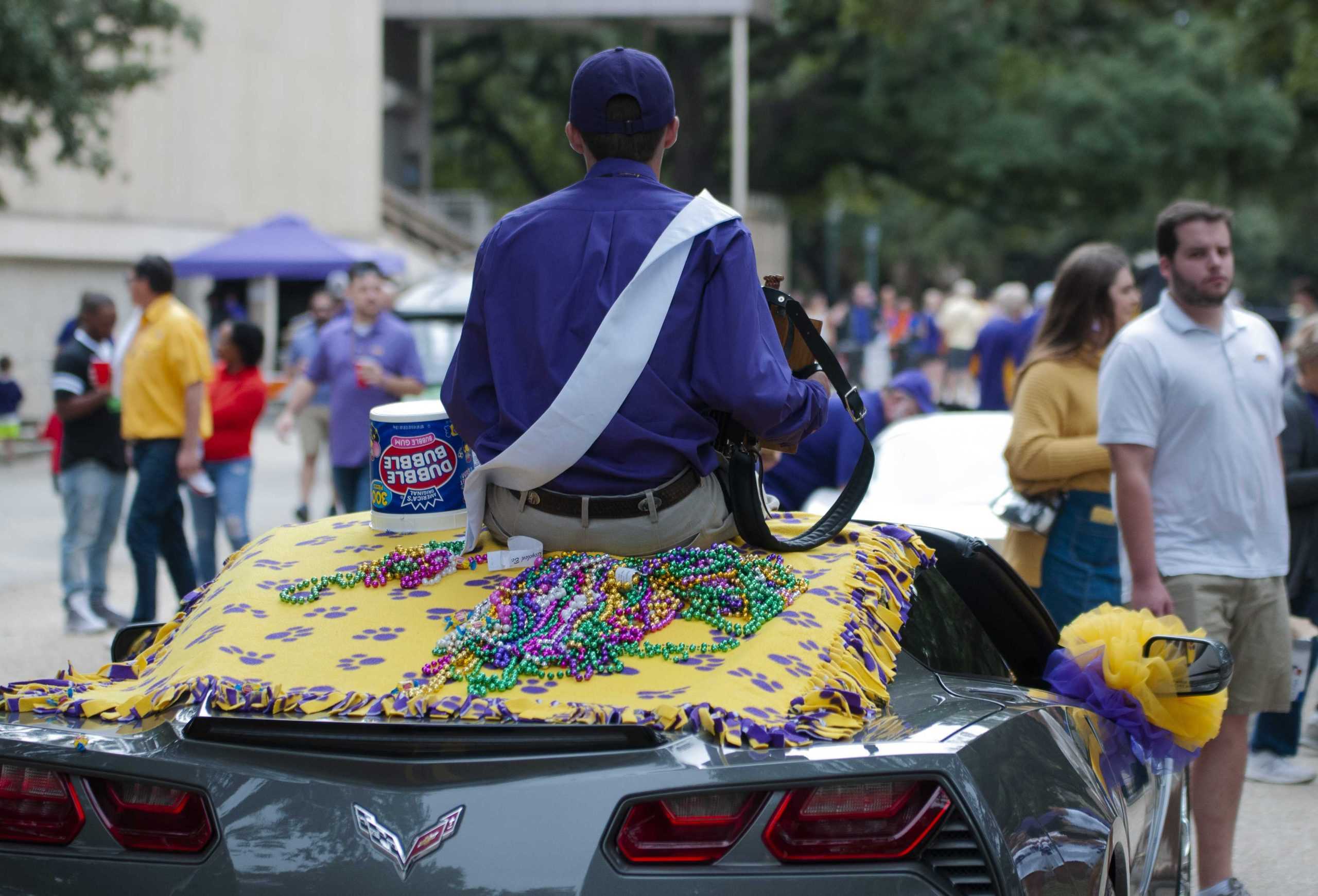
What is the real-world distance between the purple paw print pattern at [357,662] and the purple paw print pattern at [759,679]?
1.93 ft

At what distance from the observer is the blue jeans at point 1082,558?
5.25 meters

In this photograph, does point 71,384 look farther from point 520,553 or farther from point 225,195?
point 225,195

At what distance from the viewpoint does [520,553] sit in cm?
286

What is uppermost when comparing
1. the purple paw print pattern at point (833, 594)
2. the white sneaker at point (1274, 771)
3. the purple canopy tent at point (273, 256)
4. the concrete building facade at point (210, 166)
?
the concrete building facade at point (210, 166)

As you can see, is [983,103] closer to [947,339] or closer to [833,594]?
[947,339]

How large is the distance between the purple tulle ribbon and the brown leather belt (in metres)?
1.04

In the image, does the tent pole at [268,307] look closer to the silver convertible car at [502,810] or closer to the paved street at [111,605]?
the paved street at [111,605]

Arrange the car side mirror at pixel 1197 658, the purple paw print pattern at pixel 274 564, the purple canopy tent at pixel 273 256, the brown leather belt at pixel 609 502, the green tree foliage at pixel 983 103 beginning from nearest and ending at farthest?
the brown leather belt at pixel 609 502 < the purple paw print pattern at pixel 274 564 < the car side mirror at pixel 1197 658 < the purple canopy tent at pixel 273 256 < the green tree foliage at pixel 983 103

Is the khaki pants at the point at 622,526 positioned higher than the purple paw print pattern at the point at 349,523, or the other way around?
the khaki pants at the point at 622,526

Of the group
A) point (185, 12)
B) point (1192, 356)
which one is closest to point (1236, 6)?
point (185, 12)

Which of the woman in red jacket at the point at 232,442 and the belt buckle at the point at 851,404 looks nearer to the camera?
the belt buckle at the point at 851,404

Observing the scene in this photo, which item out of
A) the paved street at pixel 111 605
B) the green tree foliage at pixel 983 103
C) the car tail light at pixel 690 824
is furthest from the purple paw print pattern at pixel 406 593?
the green tree foliage at pixel 983 103

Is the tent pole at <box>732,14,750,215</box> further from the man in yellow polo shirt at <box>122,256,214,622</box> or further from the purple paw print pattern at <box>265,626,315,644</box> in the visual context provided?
the purple paw print pattern at <box>265,626,315,644</box>

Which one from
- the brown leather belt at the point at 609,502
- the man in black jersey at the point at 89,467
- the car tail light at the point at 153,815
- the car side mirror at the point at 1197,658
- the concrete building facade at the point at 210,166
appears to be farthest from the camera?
the concrete building facade at the point at 210,166
